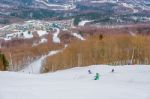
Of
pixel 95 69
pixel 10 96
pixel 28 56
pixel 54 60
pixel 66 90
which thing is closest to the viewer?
pixel 10 96

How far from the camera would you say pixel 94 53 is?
73.5 meters

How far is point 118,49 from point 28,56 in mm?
29593

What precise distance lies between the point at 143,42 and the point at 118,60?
4.90 m

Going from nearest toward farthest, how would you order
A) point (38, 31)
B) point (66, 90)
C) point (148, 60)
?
point (66, 90) → point (148, 60) → point (38, 31)

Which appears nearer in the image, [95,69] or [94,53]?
[95,69]

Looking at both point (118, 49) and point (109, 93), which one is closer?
point (109, 93)

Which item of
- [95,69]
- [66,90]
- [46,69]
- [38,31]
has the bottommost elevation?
[38,31]

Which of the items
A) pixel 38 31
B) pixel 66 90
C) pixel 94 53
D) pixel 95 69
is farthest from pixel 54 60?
pixel 38 31

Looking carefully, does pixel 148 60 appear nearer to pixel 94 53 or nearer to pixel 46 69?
pixel 94 53

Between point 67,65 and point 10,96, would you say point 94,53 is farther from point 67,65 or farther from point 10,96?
point 10,96

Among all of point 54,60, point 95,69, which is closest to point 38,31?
point 54,60

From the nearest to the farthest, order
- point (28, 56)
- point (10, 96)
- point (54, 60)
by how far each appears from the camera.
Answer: point (10, 96), point (54, 60), point (28, 56)

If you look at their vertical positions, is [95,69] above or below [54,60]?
above

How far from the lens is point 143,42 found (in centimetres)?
7288
